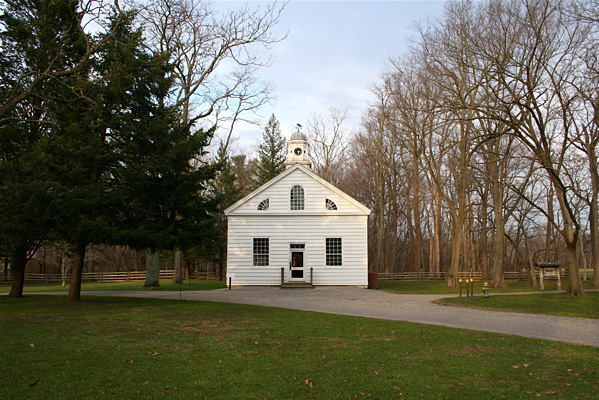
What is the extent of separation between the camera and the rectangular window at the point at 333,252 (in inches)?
998

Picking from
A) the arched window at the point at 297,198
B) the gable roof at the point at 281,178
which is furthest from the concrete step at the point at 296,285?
the gable roof at the point at 281,178

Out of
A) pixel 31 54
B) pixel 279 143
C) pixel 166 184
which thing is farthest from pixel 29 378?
pixel 279 143

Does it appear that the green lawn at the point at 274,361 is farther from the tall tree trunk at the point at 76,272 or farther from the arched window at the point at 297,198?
the arched window at the point at 297,198

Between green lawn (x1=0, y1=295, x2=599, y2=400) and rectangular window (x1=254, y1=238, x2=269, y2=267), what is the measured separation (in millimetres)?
13319

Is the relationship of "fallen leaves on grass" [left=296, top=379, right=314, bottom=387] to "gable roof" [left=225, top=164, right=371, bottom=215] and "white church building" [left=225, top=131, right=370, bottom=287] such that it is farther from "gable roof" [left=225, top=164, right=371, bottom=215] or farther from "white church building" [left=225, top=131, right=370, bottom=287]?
"gable roof" [left=225, top=164, right=371, bottom=215]

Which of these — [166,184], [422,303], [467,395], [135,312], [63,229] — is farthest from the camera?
[422,303]

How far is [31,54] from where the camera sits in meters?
14.2

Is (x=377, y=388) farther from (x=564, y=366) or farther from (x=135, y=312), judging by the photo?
(x=135, y=312)

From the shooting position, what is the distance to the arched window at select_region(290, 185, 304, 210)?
25.7 m

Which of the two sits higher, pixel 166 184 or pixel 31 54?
pixel 31 54

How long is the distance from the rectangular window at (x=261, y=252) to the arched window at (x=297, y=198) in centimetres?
240

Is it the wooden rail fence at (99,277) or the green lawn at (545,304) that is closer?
the green lawn at (545,304)

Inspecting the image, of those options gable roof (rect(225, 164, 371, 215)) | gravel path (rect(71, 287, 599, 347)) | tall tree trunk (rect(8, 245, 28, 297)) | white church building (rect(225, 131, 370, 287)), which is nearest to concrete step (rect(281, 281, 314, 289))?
white church building (rect(225, 131, 370, 287))

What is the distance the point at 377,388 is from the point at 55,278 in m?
39.6
